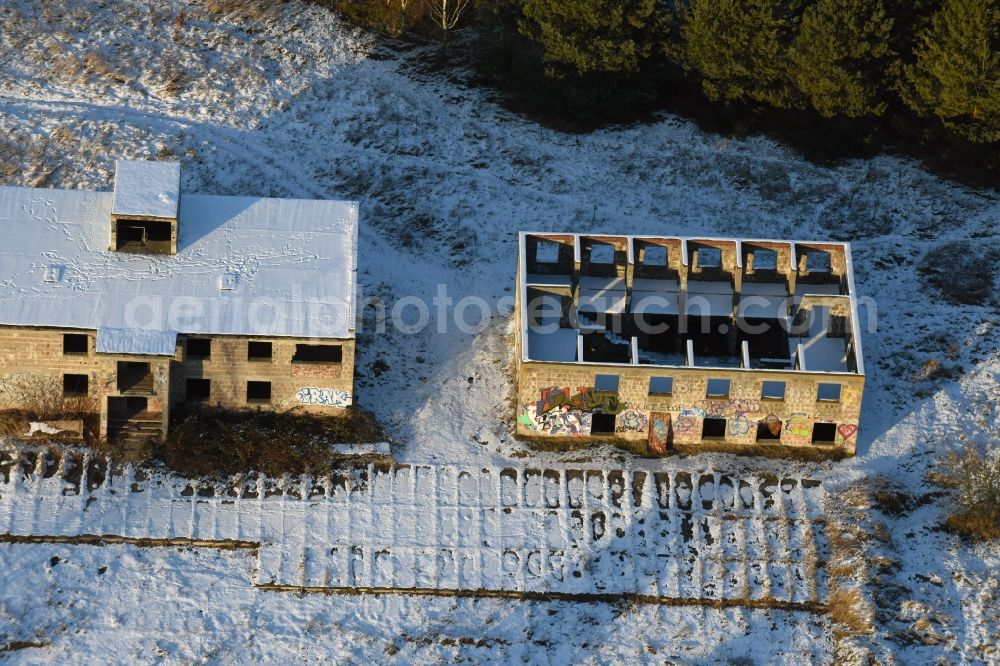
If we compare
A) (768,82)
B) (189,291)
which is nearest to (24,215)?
(189,291)

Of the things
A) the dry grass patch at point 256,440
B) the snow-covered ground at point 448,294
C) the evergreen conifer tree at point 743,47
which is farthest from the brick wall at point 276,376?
the evergreen conifer tree at point 743,47

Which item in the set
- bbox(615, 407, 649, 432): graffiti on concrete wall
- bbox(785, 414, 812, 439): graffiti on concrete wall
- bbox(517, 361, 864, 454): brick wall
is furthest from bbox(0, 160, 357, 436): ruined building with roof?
bbox(785, 414, 812, 439): graffiti on concrete wall

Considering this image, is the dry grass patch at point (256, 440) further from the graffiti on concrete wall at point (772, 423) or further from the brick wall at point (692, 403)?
the graffiti on concrete wall at point (772, 423)

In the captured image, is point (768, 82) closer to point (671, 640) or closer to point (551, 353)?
point (551, 353)

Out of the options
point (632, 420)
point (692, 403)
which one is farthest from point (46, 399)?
point (692, 403)

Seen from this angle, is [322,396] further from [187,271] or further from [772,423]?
[772,423]

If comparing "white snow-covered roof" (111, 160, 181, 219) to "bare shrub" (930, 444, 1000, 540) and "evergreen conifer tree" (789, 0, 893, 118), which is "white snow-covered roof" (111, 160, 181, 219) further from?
"bare shrub" (930, 444, 1000, 540)
